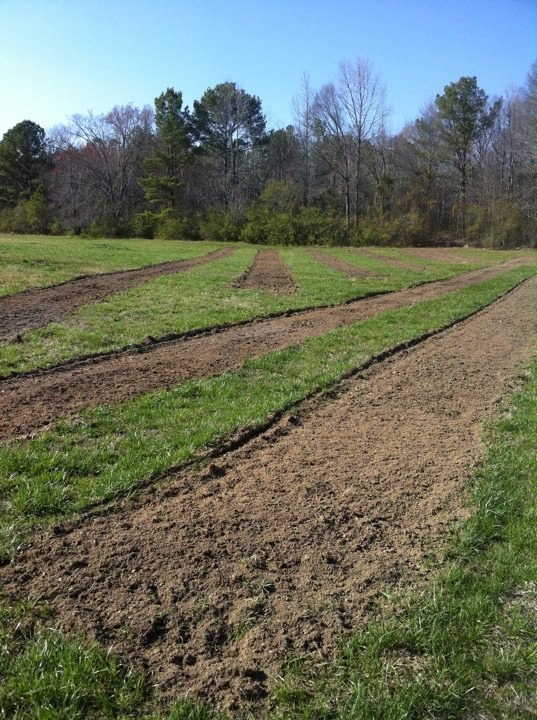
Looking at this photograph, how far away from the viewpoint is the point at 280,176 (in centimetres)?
6356

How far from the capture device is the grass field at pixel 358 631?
2191 millimetres

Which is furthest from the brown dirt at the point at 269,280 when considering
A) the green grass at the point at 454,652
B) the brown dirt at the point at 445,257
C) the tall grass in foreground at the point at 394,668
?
the brown dirt at the point at 445,257

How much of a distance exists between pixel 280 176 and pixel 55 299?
2224 inches

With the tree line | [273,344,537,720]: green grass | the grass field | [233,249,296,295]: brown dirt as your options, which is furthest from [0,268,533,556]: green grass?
the tree line

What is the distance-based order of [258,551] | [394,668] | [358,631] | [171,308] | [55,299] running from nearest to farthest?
[394,668] < [358,631] < [258,551] < [171,308] < [55,299]

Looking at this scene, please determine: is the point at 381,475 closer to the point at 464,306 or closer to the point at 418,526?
the point at 418,526

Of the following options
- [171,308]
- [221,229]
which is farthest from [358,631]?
[221,229]

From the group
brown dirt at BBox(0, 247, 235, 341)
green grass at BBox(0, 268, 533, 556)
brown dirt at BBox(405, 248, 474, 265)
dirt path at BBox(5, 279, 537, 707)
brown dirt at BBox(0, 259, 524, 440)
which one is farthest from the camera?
brown dirt at BBox(405, 248, 474, 265)

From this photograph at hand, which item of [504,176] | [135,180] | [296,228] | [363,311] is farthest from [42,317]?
[504,176]

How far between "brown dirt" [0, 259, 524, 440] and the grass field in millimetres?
334

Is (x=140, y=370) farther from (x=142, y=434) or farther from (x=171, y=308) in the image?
(x=171, y=308)

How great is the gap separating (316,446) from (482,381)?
329 cm

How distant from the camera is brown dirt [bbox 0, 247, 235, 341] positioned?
934 cm

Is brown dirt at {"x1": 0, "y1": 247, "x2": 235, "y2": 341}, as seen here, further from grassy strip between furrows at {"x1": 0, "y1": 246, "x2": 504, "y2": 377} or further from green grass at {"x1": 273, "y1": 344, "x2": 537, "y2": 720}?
green grass at {"x1": 273, "y1": 344, "x2": 537, "y2": 720}
